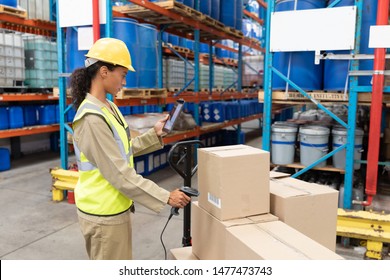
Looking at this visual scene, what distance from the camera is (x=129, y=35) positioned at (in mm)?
Answer: 5180

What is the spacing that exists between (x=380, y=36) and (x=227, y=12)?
5.14 meters

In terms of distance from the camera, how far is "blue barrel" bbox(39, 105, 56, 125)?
8.09 metres

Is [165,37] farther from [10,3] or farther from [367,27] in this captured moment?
[367,27]

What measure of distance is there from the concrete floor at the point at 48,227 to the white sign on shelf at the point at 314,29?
235 centimetres

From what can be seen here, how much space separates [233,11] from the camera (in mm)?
8617

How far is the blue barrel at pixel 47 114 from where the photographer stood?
26.5ft

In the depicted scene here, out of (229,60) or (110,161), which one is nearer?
(110,161)

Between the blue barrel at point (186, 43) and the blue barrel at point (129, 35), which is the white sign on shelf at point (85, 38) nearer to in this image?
the blue barrel at point (129, 35)

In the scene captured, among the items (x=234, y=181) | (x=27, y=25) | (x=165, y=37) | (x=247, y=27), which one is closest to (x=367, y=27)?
(x=234, y=181)

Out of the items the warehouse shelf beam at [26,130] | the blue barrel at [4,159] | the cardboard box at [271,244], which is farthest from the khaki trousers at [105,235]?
the blue barrel at [4,159]

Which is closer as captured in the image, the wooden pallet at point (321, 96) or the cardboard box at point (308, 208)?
the cardboard box at point (308, 208)

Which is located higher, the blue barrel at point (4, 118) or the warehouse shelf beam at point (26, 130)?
the blue barrel at point (4, 118)

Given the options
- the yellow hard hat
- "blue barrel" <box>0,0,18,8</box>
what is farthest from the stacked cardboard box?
"blue barrel" <box>0,0,18,8</box>

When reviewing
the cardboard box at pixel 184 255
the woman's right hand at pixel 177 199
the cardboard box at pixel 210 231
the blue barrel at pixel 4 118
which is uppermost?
the blue barrel at pixel 4 118
